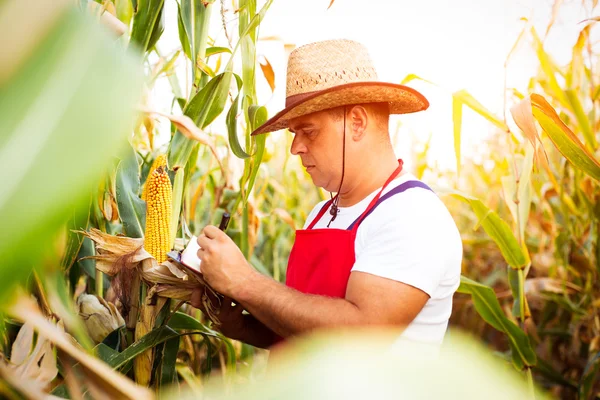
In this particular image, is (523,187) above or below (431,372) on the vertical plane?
below

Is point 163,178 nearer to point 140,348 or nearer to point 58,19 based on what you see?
point 140,348

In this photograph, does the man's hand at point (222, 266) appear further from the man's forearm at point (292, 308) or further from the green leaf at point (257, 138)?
the green leaf at point (257, 138)

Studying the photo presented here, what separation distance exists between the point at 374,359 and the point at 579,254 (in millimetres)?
2825

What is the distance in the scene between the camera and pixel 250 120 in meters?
1.33

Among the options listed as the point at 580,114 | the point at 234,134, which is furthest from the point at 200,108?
the point at 580,114

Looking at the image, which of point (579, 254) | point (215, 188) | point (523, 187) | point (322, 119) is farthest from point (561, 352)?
point (322, 119)

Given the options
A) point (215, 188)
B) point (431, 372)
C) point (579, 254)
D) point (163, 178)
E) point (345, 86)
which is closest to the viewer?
point (431, 372)

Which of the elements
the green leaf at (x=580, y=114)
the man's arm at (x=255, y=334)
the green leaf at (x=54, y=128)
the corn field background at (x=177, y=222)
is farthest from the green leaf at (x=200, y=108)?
the green leaf at (x=580, y=114)

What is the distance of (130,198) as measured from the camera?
3.93 ft

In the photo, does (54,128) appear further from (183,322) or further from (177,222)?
(183,322)

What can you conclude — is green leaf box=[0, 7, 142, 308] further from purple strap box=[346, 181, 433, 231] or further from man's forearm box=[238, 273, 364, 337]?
purple strap box=[346, 181, 433, 231]

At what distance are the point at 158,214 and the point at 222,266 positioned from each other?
17cm

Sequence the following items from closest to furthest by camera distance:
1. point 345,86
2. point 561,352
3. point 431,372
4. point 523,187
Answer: point 431,372 → point 345,86 → point 523,187 → point 561,352

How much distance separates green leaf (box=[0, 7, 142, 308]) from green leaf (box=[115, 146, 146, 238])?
1.07 m
